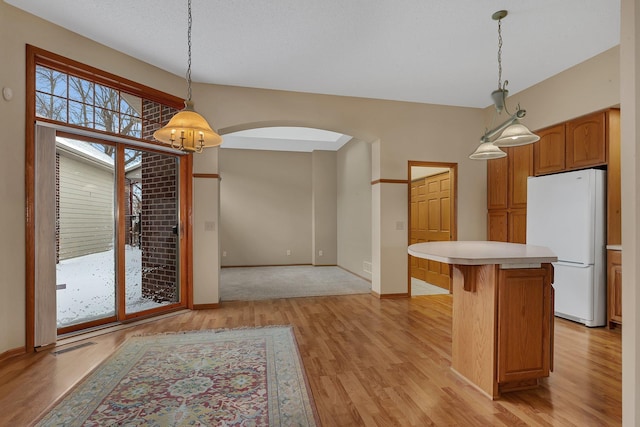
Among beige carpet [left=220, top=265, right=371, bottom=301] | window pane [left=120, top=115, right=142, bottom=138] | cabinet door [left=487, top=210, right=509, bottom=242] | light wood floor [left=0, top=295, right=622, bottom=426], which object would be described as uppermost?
window pane [left=120, top=115, right=142, bottom=138]

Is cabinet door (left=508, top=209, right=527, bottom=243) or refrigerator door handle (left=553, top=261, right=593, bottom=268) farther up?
cabinet door (left=508, top=209, right=527, bottom=243)

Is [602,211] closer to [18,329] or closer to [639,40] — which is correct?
[639,40]

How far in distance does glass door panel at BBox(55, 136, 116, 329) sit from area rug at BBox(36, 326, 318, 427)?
75 centimetres

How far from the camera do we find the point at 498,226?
4.94m

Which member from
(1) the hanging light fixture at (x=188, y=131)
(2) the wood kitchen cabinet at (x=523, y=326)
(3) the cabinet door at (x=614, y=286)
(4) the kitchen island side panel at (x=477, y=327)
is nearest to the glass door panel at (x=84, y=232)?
(1) the hanging light fixture at (x=188, y=131)

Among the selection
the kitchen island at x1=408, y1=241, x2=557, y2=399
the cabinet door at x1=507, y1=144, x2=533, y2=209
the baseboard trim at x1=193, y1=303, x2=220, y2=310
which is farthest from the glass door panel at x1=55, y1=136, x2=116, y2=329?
the cabinet door at x1=507, y1=144, x2=533, y2=209

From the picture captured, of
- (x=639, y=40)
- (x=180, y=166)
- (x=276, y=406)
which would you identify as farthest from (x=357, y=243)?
(x=639, y=40)

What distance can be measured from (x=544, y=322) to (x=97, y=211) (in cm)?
422

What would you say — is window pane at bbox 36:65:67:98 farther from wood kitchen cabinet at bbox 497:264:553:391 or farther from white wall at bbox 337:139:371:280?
white wall at bbox 337:139:371:280

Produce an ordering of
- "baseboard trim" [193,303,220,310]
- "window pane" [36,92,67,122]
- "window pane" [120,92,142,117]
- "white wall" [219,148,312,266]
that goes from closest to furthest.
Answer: "window pane" [36,92,67,122] < "window pane" [120,92,142,117] < "baseboard trim" [193,303,220,310] < "white wall" [219,148,312,266]

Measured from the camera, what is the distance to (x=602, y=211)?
3.47 m

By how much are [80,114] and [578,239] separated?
540 centimetres

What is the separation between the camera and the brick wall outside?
389 cm

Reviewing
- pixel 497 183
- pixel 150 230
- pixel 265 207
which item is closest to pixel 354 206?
pixel 265 207
